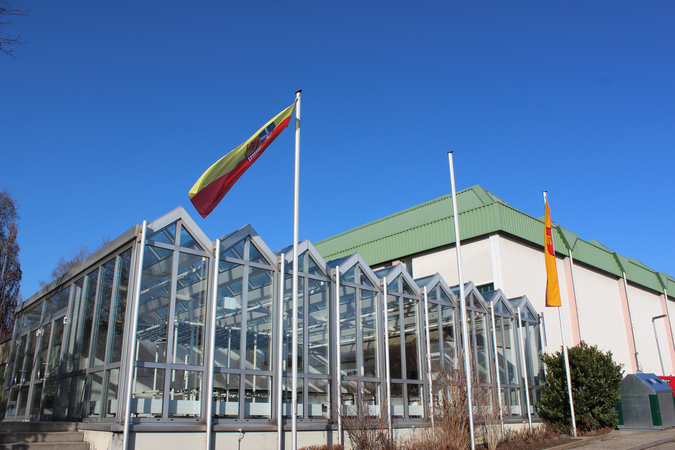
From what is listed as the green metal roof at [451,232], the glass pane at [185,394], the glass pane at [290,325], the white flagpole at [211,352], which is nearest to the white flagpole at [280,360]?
the glass pane at [290,325]

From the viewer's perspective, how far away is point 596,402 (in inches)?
645

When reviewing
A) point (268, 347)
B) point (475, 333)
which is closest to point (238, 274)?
point (268, 347)

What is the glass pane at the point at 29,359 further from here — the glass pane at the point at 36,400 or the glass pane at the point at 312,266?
the glass pane at the point at 312,266

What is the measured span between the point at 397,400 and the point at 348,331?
232cm

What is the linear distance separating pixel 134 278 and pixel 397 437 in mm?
7306

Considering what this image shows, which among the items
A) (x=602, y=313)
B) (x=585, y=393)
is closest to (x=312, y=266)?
(x=585, y=393)

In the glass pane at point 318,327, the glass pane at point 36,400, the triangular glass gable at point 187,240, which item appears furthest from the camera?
the glass pane at point 36,400

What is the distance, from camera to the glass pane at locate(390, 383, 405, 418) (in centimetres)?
1354

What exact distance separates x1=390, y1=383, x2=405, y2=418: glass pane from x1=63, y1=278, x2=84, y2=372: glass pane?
7.79 meters

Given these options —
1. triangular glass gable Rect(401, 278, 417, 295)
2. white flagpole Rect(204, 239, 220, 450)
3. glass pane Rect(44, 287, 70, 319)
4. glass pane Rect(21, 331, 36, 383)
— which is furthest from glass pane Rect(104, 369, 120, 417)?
triangular glass gable Rect(401, 278, 417, 295)

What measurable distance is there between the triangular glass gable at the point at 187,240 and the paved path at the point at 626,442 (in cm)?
1035

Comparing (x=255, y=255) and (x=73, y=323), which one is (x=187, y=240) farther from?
(x=73, y=323)

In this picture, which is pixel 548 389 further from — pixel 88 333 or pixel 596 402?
pixel 88 333

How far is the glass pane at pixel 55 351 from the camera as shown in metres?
12.9
